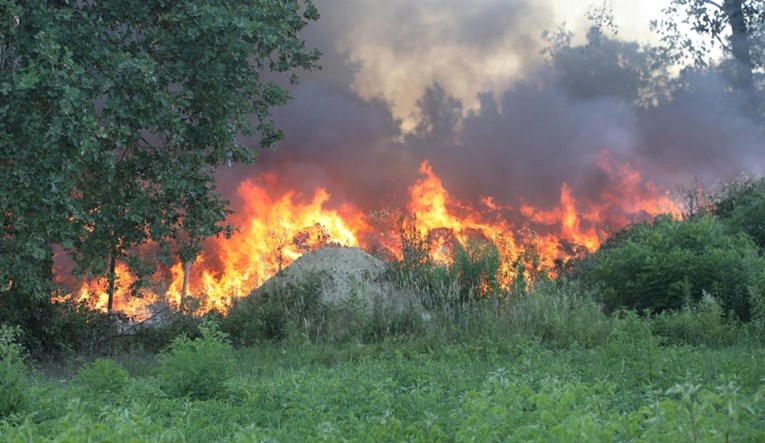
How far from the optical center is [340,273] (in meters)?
14.3

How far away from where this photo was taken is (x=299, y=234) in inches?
675

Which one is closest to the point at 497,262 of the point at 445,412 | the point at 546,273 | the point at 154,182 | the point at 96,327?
the point at 546,273

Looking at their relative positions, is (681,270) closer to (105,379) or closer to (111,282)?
(105,379)

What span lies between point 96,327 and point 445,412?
9.74 m

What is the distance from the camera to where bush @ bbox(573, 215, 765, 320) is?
12.0m

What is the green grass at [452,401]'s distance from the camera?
11.3 feet

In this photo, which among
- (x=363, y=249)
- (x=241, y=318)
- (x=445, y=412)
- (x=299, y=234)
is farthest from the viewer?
(x=299, y=234)

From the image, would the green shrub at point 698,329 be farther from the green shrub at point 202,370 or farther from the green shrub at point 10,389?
the green shrub at point 10,389

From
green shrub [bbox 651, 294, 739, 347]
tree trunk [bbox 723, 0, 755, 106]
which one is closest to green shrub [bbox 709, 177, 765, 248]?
tree trunk [bbox 723, 0, 755, 106]

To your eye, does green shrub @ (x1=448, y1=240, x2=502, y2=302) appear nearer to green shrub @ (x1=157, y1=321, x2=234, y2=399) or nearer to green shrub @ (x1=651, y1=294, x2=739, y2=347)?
green shrub @ (x1=651, y1=294, x2=739, y2=347)

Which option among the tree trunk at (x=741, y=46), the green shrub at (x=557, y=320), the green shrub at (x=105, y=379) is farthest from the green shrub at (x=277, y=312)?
the tree trunk at (x=741, y=46)

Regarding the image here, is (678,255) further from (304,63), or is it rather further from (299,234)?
(299,234)

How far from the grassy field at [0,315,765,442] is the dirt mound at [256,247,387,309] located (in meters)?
3.34

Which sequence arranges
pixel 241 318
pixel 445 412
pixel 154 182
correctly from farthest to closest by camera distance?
pixel 241 318, pixel 154 182, pixel 445 412
